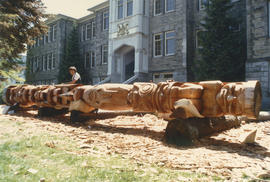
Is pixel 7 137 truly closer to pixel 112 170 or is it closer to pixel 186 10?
pixel 112 170

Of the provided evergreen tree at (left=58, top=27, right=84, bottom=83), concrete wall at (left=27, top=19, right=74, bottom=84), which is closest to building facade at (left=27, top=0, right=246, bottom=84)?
evergreen tree at (left=58, top=27, right=84, bottom=83)

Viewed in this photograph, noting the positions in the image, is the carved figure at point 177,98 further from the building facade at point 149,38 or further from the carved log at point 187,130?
the building facade at point 149,38

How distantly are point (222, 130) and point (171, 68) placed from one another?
1266cm

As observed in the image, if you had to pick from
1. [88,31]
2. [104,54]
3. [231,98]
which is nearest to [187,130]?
[231,98]

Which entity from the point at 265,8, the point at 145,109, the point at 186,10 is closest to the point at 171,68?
the point at 186,10

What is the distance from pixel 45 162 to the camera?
286 cm

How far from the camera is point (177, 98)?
4043mm

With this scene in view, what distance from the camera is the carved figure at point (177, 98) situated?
3.50 m

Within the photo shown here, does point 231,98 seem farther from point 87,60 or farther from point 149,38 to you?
point 87,60

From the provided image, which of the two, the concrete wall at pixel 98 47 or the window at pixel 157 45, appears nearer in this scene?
the window at pixel 157 45

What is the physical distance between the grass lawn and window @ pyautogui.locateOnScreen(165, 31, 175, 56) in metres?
14.8

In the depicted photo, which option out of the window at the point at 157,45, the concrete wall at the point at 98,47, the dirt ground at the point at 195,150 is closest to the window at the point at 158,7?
the window at the point at 157,45

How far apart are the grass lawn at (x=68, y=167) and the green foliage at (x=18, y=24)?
35.4ft

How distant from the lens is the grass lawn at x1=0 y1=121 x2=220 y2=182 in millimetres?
2371
